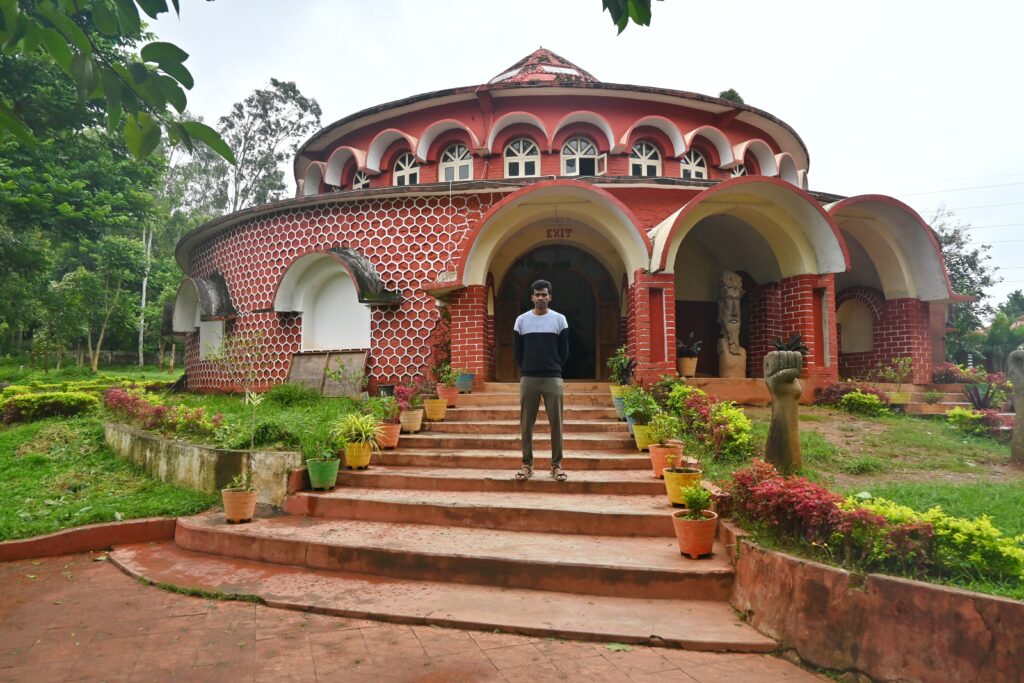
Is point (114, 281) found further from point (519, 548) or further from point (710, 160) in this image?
point (519, 548)

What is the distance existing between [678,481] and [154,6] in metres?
4.50

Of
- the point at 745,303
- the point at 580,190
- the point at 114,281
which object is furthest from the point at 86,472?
the point at 114,281

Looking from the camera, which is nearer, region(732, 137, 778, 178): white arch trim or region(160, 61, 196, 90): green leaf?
region(160, 61, 196, 90): green leaf

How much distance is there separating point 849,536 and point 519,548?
2244mm

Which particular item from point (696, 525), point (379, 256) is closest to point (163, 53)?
point (696, 525)

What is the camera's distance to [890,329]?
1080 cm

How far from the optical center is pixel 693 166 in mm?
13398

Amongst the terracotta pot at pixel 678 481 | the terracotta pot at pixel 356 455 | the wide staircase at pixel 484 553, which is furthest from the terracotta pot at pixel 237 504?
the terracotta pot at pixel 678 481

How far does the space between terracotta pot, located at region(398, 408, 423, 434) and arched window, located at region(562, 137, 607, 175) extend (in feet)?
24.3

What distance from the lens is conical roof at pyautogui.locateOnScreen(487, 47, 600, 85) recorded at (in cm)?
1541

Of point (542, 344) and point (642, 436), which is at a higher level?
point (542, 344)

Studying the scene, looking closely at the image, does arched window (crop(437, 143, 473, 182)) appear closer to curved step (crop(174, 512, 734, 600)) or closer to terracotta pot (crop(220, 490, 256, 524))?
terracotta pot (crop(220, 490, 256, 524))

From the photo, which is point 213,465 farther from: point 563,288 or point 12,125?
point 563,288

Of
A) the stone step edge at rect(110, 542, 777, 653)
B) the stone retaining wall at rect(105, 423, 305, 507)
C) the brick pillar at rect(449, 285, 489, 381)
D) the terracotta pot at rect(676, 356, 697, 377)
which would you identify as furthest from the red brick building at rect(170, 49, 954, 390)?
the stone step edge at rect(110, 542, 777, 653)
